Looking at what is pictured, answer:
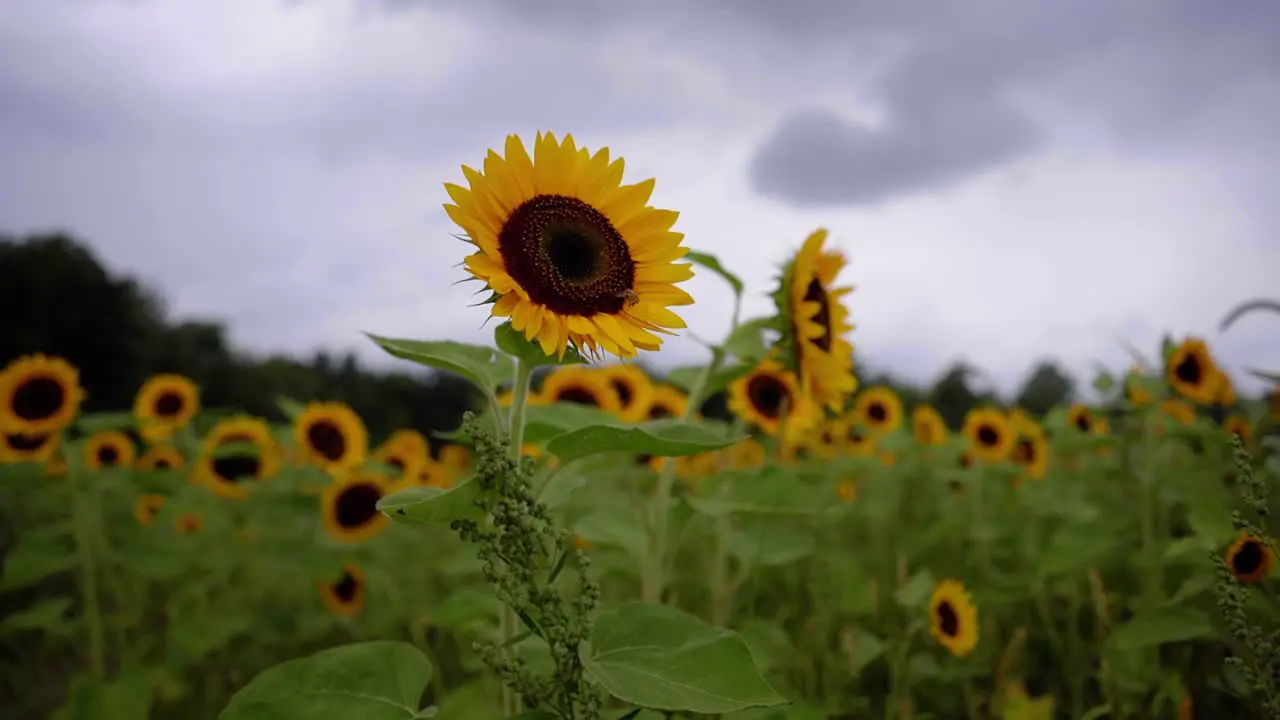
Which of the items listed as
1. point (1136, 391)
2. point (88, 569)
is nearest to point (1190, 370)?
point (1136, 391)

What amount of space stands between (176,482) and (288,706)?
3292 mm

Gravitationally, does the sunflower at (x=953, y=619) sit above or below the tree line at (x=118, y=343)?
below

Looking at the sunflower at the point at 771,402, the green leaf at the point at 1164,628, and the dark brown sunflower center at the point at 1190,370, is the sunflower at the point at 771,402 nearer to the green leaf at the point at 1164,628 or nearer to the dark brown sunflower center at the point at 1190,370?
the green leaf at the point at 1164,628

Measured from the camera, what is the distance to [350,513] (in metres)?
3.60

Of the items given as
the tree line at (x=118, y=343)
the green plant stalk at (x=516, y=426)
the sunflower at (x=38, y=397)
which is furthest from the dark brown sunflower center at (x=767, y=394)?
the tree line at (x=118, y=343)

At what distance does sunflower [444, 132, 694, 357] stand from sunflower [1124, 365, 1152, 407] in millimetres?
2560

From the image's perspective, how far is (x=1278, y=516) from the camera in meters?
2.13

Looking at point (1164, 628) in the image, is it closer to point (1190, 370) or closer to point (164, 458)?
point (1190, 370)

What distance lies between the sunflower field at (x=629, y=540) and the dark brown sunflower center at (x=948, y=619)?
0.05 ft

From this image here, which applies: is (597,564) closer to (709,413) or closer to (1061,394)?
(1061,394)

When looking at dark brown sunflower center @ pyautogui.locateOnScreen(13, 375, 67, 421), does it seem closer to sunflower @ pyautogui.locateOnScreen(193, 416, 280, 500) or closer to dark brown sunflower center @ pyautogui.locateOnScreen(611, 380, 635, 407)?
sunflower @ pyautogui.locateOnScreen(193, 416, 280, 500)

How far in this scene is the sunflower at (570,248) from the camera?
1.28 metres

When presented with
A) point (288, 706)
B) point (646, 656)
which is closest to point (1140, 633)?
point (646, 656)

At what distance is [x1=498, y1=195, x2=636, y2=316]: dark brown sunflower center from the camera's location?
4.37 feet
